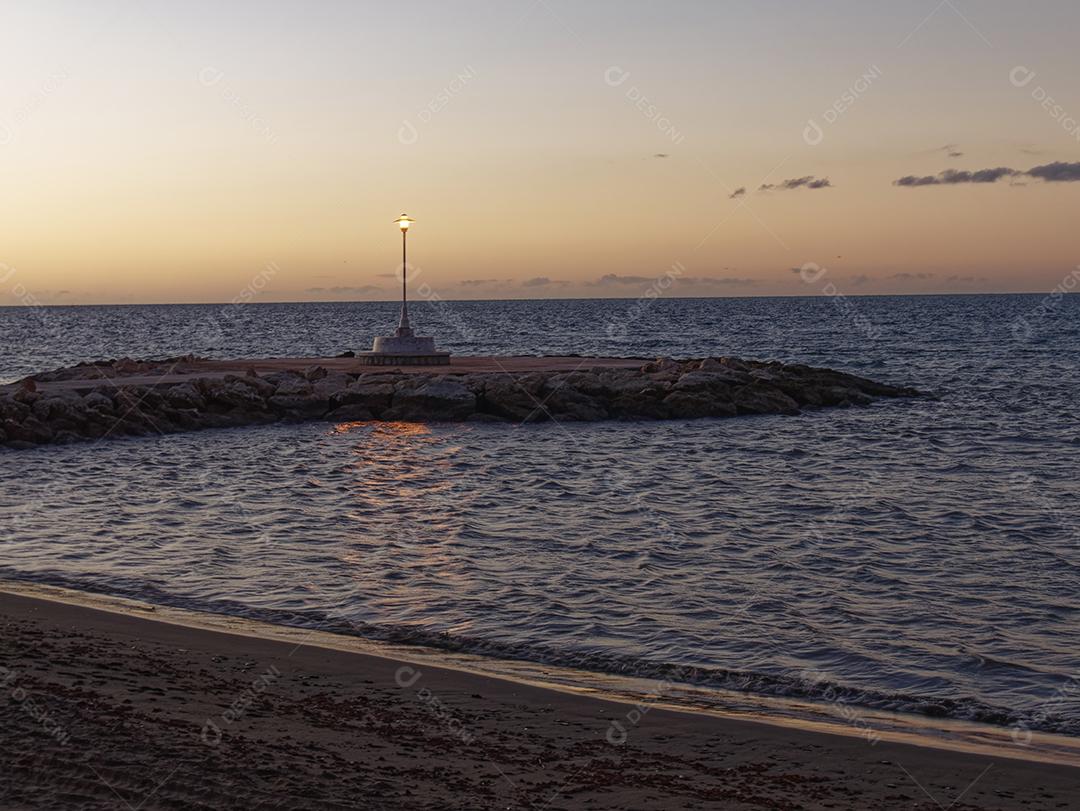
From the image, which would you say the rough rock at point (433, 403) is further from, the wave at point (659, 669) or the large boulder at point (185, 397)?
the wave at point (659, 669)

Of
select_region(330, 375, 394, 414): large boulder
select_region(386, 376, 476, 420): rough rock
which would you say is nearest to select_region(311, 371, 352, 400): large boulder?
select_region(330, 375, 394, 414): large boulder

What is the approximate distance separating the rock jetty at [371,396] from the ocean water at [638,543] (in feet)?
3.66

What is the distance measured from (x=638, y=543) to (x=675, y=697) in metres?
6.78

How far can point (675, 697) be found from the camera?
9664 millimetres

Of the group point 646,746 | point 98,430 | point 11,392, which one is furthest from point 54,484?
point 646,746

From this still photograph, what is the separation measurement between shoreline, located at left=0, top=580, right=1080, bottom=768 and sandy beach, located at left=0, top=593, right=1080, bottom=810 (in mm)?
241

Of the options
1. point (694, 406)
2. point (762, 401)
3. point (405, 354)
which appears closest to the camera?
point (694, 406)

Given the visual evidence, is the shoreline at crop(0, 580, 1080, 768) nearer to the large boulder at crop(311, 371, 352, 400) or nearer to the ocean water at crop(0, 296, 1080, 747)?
the ocean water at crop(0, 296, 1080, 747)

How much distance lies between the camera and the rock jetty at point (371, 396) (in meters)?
30.3

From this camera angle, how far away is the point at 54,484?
71.5 feet

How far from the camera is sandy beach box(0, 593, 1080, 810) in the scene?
6.66 metres

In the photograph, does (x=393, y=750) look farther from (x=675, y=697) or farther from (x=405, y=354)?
(x=405, y=354)

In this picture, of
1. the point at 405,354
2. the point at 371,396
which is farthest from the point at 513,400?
the point at 405,354

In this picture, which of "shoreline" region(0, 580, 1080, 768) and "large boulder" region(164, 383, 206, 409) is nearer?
"shoreline" region(0, 580, 1080, 768)
